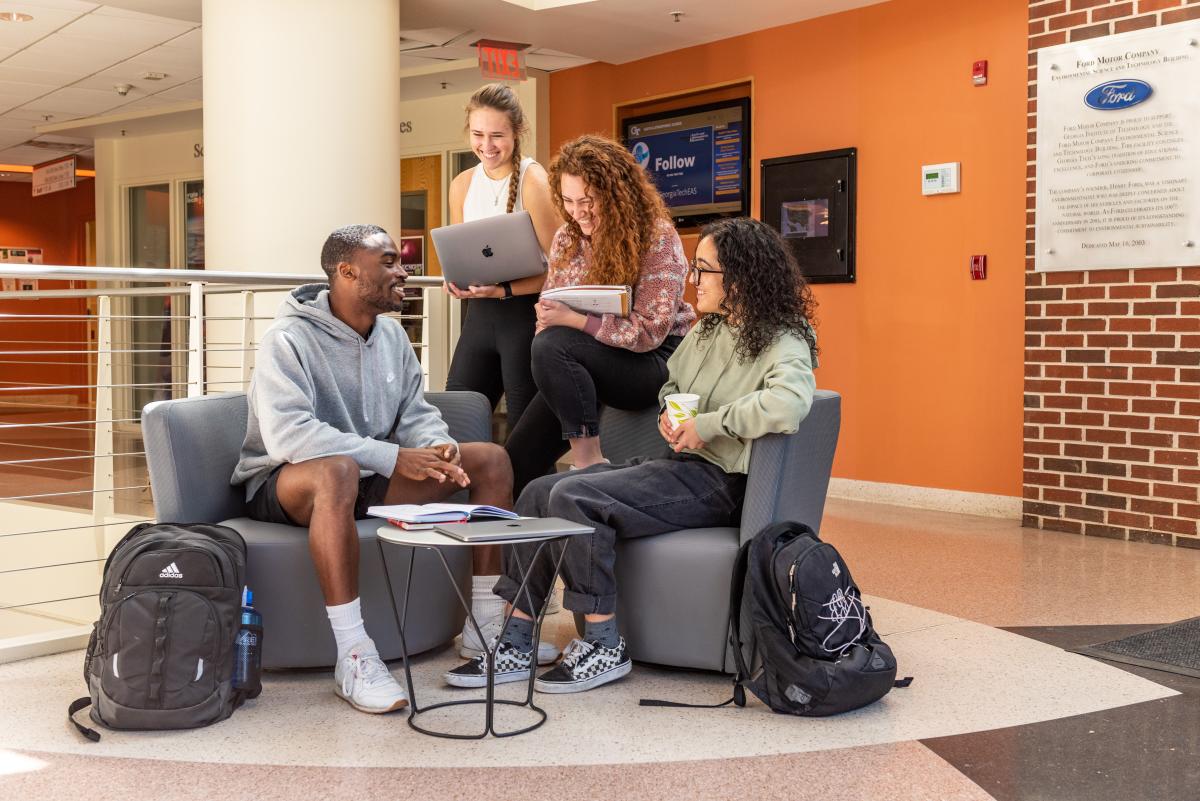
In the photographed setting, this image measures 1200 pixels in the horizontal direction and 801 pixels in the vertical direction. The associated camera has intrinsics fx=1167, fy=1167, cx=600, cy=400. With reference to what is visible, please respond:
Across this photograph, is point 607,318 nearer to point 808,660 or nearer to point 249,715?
point 808,660

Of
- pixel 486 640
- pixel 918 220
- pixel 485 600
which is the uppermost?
pixel 918 220

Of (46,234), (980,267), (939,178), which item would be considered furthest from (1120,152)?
(46,234)

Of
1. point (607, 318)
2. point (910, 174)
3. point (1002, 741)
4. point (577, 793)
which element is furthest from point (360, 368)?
point (910, 174)

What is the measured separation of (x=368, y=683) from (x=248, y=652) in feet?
0.93

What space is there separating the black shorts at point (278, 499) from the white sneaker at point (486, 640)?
41 cm

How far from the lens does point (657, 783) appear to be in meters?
2.31

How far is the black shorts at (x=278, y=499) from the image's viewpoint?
9.70ft

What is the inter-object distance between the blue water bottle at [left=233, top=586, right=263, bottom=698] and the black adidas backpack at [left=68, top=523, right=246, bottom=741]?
3 centimetres

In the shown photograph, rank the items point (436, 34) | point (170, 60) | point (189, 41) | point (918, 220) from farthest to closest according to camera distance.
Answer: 1. point (170, 60)
2. point (189, 41)
3. point (436, 34)
4. point (918, 220)

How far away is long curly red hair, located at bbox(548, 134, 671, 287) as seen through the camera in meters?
3.37

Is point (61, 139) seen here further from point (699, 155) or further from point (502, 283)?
point (502, 283)

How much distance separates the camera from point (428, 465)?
117 inches

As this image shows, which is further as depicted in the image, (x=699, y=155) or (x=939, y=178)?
(x=699, y=155)

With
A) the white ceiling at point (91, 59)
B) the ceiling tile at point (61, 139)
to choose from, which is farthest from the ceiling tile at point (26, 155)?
the white ceiling at point (91, 59)
